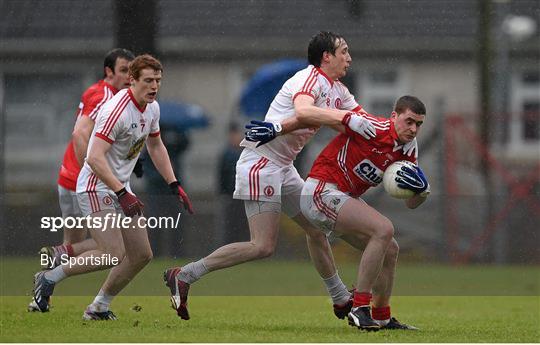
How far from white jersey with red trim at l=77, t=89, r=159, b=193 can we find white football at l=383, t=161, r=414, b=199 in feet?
6.06

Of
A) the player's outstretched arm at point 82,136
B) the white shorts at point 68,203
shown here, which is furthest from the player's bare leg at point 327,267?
the white shorts at point 68,203

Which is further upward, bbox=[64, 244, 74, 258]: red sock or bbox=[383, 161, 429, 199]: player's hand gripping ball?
bbox=[383, 161, 429, 199]: player's hand gripping ball

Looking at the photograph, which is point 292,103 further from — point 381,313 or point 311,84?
point 381,313

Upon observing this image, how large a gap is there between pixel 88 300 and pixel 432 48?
5.17 metres

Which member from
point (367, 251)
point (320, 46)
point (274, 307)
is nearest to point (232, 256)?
point (367, 251)

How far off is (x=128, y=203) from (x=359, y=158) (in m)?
1.57

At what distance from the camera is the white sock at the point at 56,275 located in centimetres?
1025

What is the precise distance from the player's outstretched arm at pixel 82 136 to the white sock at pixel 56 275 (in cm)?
88

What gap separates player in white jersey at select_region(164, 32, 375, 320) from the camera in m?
9.55

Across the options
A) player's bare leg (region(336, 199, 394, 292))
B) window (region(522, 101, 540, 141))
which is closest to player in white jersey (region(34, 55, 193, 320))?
player's bare leg (region(336, 199, 394, 292))

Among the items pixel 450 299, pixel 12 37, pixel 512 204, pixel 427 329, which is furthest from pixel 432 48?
pixel 427 329

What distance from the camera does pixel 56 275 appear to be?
33.7 ft

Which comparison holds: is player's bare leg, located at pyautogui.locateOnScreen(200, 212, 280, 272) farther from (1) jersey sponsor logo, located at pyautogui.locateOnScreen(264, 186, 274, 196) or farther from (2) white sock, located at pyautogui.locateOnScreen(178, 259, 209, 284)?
(1) jersey sponsor logo, located at pyautogui.locateOnScreen(264, 186, 274, 196)

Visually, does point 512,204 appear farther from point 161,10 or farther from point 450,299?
point 161,10
